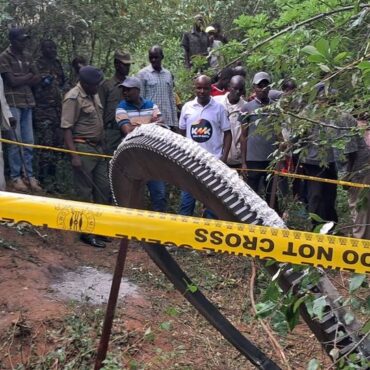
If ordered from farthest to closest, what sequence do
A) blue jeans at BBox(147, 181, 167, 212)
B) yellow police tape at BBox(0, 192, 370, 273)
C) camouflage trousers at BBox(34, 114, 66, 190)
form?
1. camouflage trousers at BBox(34, 114, 66, 190)
2. blue jeans at BBox(147, 181, 167, 212)
3. yellow police tape at BBox(0, 192, 370, 273)

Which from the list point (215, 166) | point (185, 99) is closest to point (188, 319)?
point (215, 166)

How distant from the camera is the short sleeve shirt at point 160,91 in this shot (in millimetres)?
8047

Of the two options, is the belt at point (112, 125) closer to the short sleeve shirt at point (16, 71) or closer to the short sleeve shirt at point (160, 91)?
the short sleeve shirt at point (160, 91)

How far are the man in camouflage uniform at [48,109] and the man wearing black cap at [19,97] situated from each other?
32 centimetres

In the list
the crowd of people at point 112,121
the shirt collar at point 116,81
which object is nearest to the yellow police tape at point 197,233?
the crowd of people at point 112,121

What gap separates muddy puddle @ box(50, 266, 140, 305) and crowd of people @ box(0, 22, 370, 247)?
39.3 inches

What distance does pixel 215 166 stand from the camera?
3045 mm

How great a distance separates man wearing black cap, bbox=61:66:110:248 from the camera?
23.5 feet

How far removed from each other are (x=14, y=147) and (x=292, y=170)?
113 inches

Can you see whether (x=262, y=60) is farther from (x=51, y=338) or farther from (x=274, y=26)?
(x=51, y=338)

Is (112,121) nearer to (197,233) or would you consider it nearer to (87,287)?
(87,287)

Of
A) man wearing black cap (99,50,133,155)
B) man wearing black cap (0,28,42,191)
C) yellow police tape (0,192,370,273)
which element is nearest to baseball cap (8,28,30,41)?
man wearing black cap (0,28,42,191)

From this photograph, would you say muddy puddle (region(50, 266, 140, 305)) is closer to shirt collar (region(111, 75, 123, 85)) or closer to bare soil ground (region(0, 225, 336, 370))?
bare soil ground (region(0, 225, 336, 370))

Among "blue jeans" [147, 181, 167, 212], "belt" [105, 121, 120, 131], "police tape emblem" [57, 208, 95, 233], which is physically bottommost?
"blue jeans" [147, 181, 167, 212]
